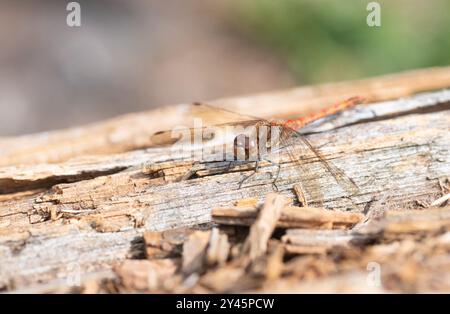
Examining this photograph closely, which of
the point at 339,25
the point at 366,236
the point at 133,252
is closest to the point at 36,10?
the point at 339,25

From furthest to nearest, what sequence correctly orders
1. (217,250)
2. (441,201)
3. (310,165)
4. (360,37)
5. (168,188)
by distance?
(360,37) < (310,165) < (168,188) < (441,201) < (217,250)

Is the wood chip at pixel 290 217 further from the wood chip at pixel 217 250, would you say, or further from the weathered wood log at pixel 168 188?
the weathered wood log at pixel 168 188

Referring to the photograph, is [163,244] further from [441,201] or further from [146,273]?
[441,201]

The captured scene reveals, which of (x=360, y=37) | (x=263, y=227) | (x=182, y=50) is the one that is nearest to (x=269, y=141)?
(x=263, y=227)

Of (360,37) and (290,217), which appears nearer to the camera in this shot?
(290,217)

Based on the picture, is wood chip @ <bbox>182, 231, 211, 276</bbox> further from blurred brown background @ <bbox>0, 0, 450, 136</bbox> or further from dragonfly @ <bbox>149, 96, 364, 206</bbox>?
blurred brown background @ <bbox>0, 0, 450, 136</bbox>
